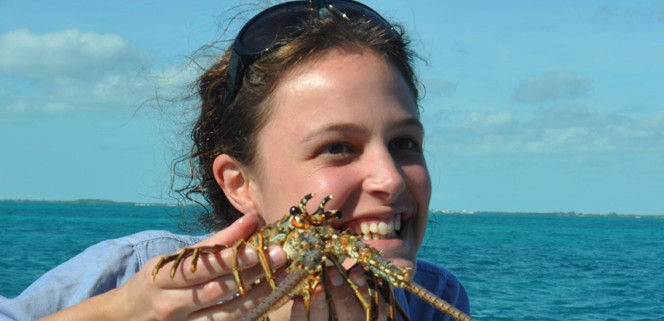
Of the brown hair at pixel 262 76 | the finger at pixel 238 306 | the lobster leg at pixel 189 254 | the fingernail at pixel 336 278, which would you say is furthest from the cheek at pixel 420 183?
the lobster leg at pixel 189 254

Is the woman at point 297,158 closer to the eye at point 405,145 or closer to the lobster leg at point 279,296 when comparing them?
the eye at point 405,145

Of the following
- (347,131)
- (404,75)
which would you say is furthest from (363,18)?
(347,131)

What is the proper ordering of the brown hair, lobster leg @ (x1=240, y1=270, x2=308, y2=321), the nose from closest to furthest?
lobster leg @ (x1=240, y1=270, x2=308, y2=321) < the nose < the brown hair

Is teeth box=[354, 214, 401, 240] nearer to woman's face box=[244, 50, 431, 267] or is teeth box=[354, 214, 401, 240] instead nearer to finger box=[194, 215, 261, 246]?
woman's face box=[244, 50, 431, 267]

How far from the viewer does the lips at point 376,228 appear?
3479 mm

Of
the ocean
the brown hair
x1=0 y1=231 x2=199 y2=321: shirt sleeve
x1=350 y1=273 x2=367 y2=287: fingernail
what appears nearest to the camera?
x1=350 y1=273 x2=367 y2=287: fingernail

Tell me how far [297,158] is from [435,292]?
134 cm

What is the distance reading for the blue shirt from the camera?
3528 mm

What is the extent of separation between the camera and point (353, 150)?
3562 millimetres

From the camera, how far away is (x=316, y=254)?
2.84m

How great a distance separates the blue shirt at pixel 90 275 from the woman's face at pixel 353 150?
0.58 metres

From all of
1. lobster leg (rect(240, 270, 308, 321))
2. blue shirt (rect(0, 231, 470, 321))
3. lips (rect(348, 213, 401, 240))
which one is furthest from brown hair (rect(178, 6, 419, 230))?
lobster leg (rect(240, 270, 308, 321))

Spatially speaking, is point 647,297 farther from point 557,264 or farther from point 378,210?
point 378,210

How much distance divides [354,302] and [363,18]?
5.31 ft
